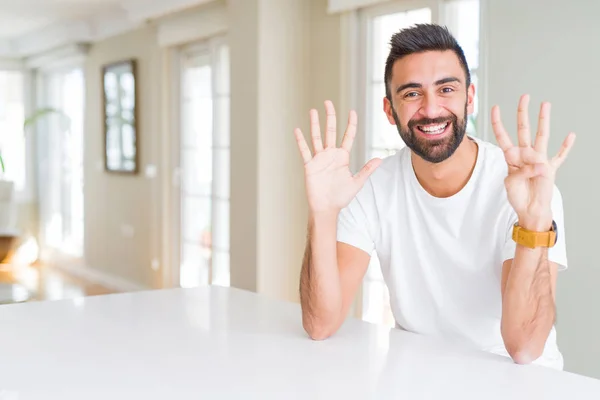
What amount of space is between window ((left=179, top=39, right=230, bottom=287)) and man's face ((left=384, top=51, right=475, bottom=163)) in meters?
3.86

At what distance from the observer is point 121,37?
6965mm

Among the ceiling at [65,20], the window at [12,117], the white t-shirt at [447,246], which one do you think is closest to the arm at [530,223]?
the white t-shirt at [447,246]

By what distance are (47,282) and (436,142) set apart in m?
6.51

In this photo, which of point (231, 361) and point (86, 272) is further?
point (86, 272)

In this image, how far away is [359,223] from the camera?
1.88 meters

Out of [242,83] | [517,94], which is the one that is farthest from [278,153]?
[517,94]

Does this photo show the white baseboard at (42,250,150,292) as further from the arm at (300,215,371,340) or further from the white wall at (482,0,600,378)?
the arm at (300,215,371,340)

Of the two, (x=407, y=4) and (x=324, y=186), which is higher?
(x=407, y=4)

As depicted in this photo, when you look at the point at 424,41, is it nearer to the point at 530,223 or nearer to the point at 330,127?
the point at 330,127

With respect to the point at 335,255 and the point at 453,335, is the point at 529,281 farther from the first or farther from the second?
the point at 335,255

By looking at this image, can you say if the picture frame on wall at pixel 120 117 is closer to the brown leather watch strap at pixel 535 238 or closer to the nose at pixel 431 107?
the nose at pixel 431 107

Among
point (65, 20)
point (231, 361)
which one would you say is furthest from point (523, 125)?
point (65, 20)

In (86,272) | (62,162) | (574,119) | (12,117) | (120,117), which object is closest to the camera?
(574,119)

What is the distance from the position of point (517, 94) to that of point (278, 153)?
6.00 feet
